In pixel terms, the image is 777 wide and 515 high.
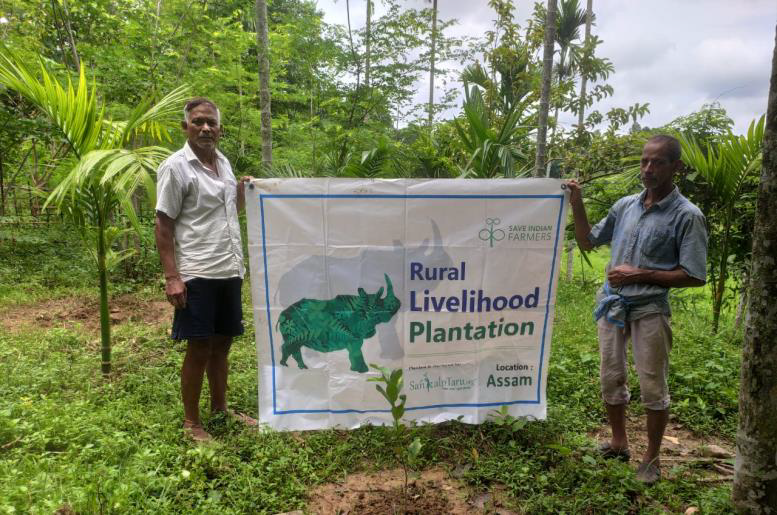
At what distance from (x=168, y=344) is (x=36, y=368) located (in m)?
0.98

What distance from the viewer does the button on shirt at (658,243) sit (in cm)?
212

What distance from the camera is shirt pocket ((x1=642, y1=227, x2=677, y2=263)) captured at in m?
2.19

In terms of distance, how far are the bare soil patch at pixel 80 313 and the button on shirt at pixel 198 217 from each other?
2.68m

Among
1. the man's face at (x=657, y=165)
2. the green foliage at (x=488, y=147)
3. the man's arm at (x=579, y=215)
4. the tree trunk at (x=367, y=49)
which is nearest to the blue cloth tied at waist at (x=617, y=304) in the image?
the man's arm at (x=579, y=215)

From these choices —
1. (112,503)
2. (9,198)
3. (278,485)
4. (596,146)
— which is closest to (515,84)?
(596,146)

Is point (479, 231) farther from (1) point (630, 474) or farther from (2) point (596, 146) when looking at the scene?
(2) point (596, 146)

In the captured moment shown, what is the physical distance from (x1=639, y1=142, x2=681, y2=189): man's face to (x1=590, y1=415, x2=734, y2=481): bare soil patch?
150cm

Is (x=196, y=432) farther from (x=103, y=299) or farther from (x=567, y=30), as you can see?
(x=567, y=30)

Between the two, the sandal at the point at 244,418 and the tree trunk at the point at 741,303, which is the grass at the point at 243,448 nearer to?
the sandal at the point at 244,418

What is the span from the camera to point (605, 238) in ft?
8.50

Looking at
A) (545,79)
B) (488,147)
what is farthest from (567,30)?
(488,147)

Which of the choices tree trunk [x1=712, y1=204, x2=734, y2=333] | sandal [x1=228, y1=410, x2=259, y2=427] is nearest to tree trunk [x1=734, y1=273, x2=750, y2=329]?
tree trunk [x1=712, y1=204, x2=734, y2=333]

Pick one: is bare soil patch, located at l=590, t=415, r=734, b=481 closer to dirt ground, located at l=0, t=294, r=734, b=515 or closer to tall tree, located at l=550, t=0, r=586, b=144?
dirt ground, located at l=0, t=294, r=734, b=515

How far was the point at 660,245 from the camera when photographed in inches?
87.0
